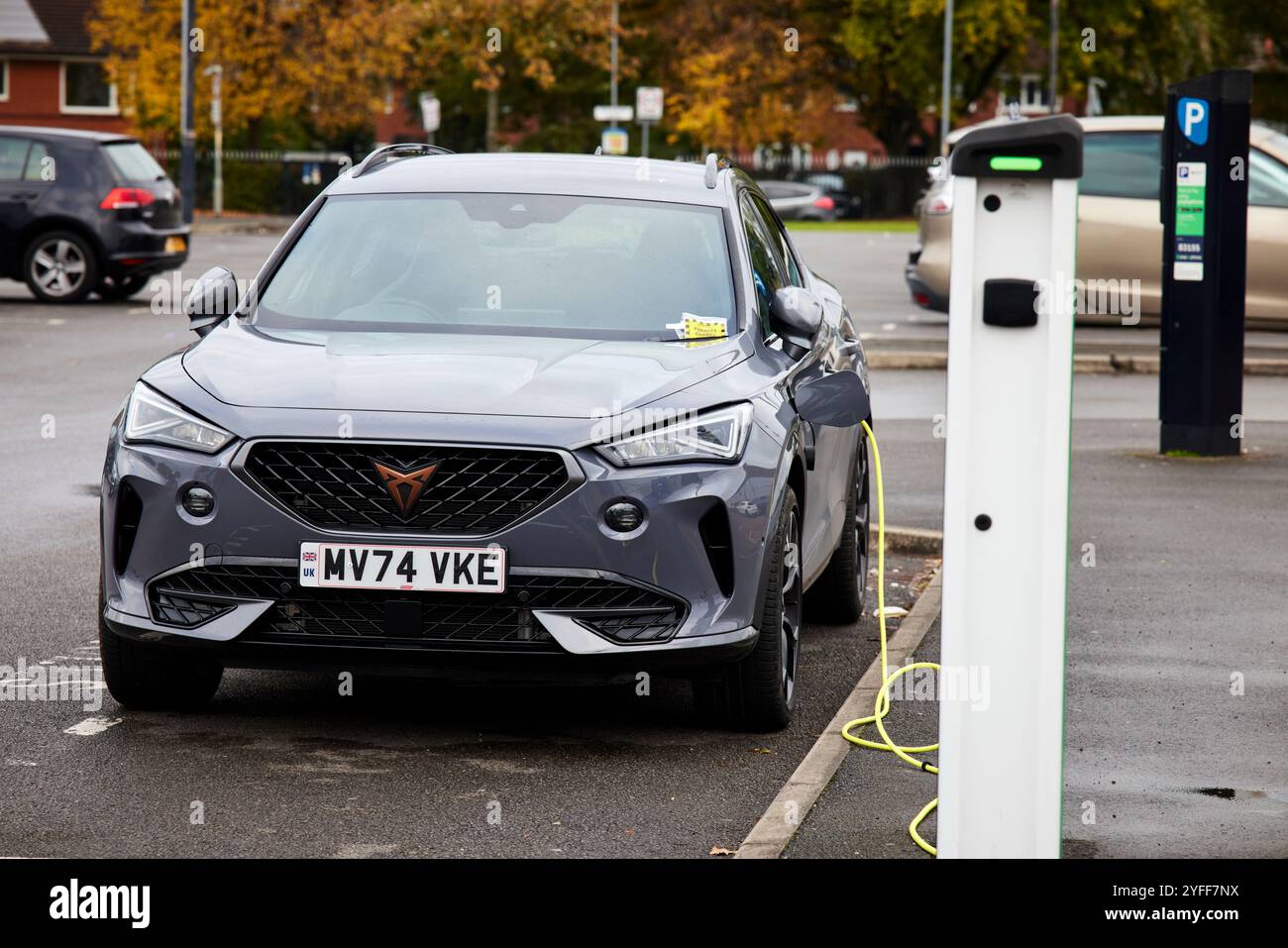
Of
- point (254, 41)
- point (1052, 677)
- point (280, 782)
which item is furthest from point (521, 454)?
point (254, 41)

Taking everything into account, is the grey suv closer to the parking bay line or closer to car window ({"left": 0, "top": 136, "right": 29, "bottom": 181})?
the parking bay line

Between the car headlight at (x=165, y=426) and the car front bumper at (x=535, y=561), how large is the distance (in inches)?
1.4

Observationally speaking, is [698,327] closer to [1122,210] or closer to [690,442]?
[690,442]

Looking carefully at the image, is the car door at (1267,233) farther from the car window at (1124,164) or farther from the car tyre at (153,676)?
the car tyre at (153,676)

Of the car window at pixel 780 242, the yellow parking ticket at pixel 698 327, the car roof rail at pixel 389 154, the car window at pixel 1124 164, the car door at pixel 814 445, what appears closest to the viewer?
the yellow parking ticket at pixel 698 327

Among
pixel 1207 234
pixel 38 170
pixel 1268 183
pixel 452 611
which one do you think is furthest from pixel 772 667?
pixel 38 170

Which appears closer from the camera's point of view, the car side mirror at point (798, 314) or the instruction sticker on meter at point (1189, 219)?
the car side mirror at point (798, 314)

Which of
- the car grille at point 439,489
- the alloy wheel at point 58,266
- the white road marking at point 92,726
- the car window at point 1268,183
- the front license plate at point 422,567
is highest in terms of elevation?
the car window at point 1268,183

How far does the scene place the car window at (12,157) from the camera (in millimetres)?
22781

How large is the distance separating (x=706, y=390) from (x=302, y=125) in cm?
6242

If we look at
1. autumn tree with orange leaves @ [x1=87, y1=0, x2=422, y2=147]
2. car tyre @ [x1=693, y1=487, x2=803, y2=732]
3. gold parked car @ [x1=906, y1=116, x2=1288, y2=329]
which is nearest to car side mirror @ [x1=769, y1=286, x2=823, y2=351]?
car tyre @ [x1=693, y1=487, x2=803, y2=732]

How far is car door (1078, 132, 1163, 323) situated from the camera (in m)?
18.6

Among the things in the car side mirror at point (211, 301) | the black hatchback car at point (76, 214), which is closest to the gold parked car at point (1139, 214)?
the black hatchback car at point (76, 214)

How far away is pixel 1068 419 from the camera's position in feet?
13.6
